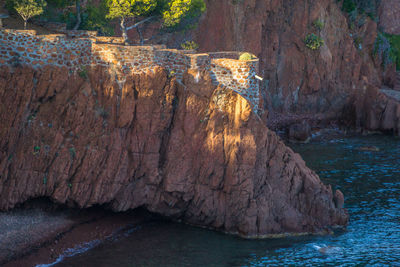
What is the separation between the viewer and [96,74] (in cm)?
3369

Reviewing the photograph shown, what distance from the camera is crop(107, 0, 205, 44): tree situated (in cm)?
4281

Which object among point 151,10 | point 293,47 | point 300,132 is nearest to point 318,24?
point 293,47

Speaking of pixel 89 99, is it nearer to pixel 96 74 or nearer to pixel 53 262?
pixel 96 74

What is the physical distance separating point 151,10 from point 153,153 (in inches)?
589

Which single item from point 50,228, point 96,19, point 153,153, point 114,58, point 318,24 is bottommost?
point 50,228

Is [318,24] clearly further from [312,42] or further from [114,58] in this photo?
[114,58]

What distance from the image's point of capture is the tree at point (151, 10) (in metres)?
42.8

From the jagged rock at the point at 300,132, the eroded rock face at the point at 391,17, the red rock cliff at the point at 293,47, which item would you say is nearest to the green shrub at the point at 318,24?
the red rock cliff at the point at 293,47

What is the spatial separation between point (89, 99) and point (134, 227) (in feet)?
29.1

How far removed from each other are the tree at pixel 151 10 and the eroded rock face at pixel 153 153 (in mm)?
8429

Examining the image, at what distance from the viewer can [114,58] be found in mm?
33875

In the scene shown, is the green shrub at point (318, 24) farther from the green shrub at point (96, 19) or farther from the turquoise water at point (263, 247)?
the green shrub at point (96, 19)

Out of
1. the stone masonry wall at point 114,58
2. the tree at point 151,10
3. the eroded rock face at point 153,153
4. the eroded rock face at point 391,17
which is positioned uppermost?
the eroded rock face at point 391,17

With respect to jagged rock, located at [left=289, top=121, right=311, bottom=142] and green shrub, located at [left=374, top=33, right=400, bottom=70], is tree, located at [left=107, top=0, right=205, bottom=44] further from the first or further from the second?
green shrub, located at [left=374, top=33, right=400, bottom=70]
